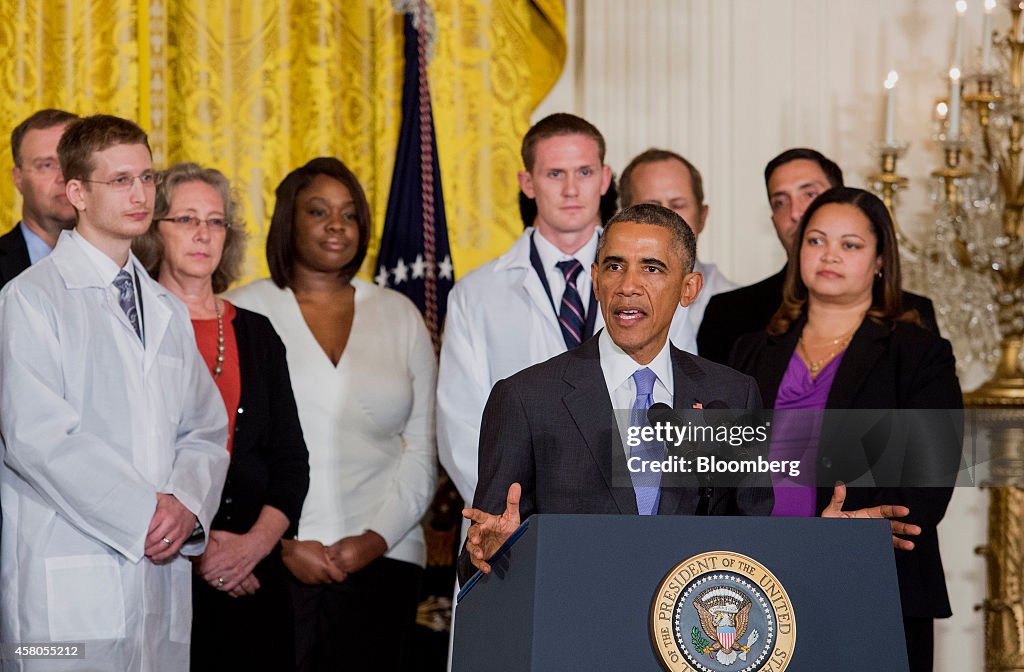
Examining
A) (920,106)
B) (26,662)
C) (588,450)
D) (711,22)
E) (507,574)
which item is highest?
(711,22)

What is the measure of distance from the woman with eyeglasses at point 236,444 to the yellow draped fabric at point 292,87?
3.61ft

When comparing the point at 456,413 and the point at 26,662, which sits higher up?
the point at 456,413

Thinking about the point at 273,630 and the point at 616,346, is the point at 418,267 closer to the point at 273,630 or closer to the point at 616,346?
the point at 273,630

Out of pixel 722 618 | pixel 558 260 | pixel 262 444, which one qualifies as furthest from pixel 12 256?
pixel 722 618

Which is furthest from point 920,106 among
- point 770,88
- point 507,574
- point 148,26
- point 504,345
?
point 507,574

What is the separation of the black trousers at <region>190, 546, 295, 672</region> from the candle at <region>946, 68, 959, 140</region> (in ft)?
8.41

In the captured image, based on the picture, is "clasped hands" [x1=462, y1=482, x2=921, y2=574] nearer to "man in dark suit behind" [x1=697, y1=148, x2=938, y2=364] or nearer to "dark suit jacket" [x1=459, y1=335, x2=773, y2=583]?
"dark suit jacket" [x1=459, y1=335, x2=773, y2=583]

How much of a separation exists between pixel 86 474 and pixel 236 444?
0.65 m

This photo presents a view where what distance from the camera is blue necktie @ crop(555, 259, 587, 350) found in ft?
11.6

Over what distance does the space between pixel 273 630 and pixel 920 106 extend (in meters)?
3.20

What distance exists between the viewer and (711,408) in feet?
7.74

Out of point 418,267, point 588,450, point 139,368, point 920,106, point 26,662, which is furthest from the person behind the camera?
point 920,106

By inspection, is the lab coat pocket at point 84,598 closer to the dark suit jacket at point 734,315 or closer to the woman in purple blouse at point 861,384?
the woman in purple blouse at point 861,384

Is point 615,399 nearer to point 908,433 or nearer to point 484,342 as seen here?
point 908,433
